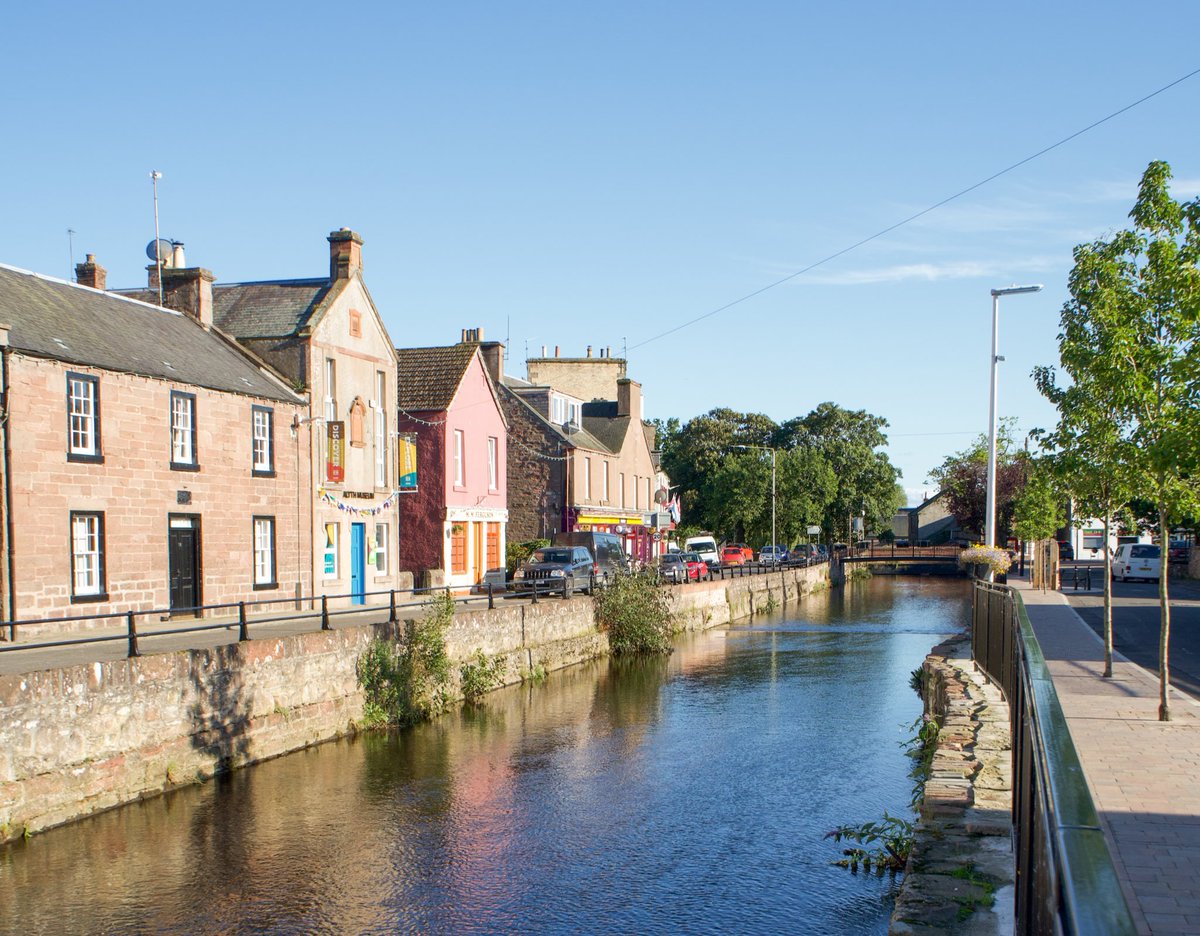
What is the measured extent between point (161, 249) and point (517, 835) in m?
23.1

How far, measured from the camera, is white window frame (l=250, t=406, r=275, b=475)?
Answer: 26700mm

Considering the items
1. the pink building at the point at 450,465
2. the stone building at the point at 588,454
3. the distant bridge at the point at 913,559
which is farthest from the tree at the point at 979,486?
the pink building at the point at 450,465

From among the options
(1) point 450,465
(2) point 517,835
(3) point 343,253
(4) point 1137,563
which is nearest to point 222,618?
(3) point 343,253

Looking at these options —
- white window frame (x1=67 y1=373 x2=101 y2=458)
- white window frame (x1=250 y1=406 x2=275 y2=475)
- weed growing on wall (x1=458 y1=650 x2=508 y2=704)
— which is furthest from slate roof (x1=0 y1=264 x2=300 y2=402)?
weed growing on wall (x1=458 y1=650 x2=508 y2=704)

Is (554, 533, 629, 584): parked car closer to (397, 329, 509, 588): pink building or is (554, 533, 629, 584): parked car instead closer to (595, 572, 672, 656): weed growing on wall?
(397, 329, 509, 588): pink building

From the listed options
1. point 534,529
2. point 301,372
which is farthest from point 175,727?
point 534,529

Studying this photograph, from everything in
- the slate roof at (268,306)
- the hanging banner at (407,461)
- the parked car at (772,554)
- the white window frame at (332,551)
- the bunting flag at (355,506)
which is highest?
the slate roof at (268,306)

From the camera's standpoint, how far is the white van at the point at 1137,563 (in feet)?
162

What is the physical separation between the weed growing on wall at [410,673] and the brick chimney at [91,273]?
14.0m

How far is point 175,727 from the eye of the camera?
50.2 ft

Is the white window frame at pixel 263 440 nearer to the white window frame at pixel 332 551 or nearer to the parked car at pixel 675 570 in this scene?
the white window frame at pixel 332 551

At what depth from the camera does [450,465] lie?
1492 inches

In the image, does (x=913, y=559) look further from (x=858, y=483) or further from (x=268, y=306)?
(x=268, y=306)

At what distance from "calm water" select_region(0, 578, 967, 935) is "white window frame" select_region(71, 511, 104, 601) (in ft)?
21.9
